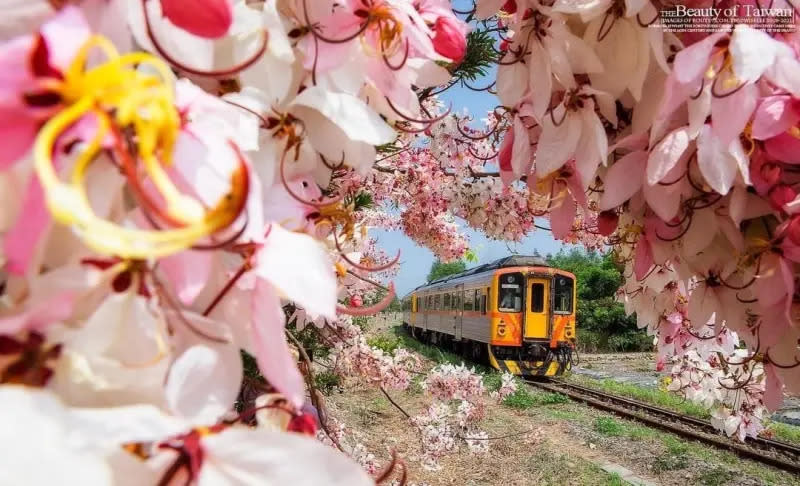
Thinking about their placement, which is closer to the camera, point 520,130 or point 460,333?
point 520,130

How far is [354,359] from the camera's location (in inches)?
151

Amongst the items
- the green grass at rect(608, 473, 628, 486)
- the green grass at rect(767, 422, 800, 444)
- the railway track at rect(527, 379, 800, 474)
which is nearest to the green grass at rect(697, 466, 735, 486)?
the railway track at rect(527, 379, 800, 474)

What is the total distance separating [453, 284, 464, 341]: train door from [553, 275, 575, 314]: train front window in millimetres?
1793

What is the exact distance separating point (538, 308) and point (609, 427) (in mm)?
2659

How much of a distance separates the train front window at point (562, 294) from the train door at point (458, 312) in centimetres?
179

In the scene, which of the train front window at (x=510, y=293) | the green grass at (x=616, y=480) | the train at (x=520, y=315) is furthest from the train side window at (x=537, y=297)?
the green grass at (x=616, y=480)

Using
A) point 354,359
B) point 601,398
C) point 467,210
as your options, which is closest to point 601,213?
point 467,210

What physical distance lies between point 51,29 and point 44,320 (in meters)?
0.09

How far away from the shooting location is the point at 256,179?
0.25m

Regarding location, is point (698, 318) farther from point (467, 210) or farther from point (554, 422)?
point (554, 422)

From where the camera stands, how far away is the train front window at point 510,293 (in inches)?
334

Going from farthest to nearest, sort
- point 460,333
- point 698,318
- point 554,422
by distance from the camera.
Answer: point 460,333
point 554,422
point 698,318

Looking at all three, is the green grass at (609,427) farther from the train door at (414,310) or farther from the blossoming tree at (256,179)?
the train door at (414,310)

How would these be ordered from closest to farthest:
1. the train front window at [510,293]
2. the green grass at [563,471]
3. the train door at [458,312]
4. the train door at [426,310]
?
1. the green grass at [563,471]
2. the train front window at [510,293]
3. the train door at [458,312]
4. the train door at [426,310]
